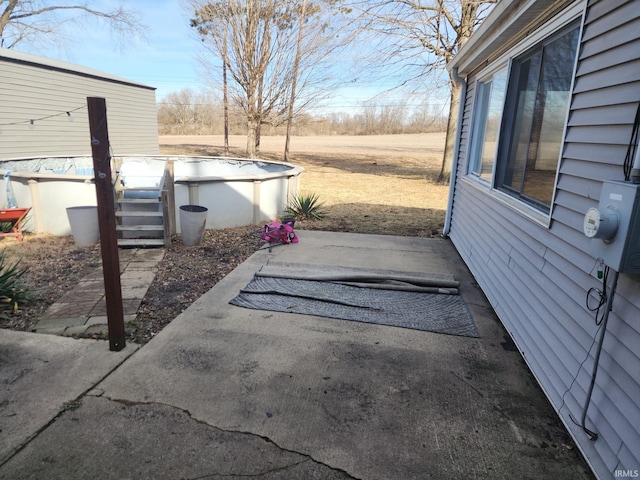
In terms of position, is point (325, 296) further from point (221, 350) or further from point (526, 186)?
point (526, 186)

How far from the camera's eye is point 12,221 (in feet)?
19.9

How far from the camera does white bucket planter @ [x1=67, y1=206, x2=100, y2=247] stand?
18.4 feet

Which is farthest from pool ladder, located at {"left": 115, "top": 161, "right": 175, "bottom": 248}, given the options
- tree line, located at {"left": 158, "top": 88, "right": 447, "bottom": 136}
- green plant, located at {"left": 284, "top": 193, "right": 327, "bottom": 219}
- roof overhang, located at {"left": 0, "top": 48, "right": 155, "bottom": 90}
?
tree line, located at {"left": 158, "top": 88, "right": 447, "bottom": 136}

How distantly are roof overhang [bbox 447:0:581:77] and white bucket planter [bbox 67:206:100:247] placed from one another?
529 centimetres

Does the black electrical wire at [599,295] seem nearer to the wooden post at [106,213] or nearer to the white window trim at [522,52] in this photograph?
the white window trim at [522,52]

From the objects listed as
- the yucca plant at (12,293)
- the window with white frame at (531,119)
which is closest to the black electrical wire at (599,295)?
the window with white frame at (531,119)

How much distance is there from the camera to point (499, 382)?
245 cm

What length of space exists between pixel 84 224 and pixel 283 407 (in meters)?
4.83

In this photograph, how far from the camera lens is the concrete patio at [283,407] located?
1.79 metres

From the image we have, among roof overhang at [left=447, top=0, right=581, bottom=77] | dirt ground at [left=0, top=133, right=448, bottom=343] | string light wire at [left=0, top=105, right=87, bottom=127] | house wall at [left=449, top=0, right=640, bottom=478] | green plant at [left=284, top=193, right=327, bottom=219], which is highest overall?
roof overhang at [left=447, top=0, right=581, bottom=77]

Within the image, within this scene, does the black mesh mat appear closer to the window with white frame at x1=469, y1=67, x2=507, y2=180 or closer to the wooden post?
the wooden post

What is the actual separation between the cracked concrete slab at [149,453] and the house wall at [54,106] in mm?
11350

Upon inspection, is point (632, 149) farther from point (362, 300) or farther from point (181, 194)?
point (181, 194)

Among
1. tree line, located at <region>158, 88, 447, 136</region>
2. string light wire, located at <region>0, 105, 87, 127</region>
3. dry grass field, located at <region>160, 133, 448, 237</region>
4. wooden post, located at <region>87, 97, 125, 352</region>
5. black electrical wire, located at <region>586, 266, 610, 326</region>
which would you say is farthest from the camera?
tree line, located at <region>158, 88, 447, 136</region>
